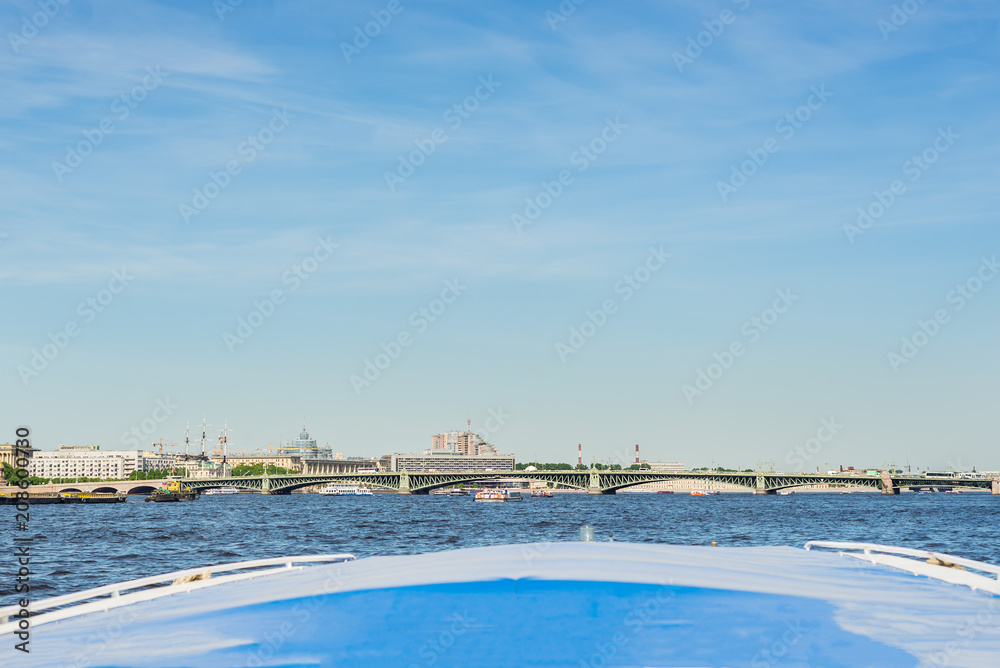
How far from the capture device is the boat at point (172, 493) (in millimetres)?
170250

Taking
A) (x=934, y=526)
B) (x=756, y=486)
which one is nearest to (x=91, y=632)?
(x=934, y=526)

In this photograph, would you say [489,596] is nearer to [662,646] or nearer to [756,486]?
[662,646]

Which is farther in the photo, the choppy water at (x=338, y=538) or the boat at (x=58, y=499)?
the boat at (x=58, y=499)


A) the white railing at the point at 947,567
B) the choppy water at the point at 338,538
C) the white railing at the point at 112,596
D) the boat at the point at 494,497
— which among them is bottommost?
the boat at the point at 494,497

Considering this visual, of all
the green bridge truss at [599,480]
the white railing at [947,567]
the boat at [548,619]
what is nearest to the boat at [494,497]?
the green bridge truss at [599,480]

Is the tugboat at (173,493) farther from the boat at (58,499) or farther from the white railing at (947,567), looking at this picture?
the white railing at (947,567)

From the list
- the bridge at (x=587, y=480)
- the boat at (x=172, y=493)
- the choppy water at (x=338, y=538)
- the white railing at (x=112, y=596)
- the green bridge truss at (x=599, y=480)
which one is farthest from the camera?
the green bridge truss at (x=599, y=480)

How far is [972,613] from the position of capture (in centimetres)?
796

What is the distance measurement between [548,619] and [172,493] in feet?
602

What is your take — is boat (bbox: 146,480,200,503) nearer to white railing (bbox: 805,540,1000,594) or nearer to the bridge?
the bridge

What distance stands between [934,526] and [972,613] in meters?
81.6

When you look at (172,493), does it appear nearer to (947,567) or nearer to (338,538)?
(338,538)

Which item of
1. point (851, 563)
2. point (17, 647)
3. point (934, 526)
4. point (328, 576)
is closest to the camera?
point (17, 647)

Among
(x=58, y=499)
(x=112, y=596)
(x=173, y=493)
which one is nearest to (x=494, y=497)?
(x=173, y=493)
